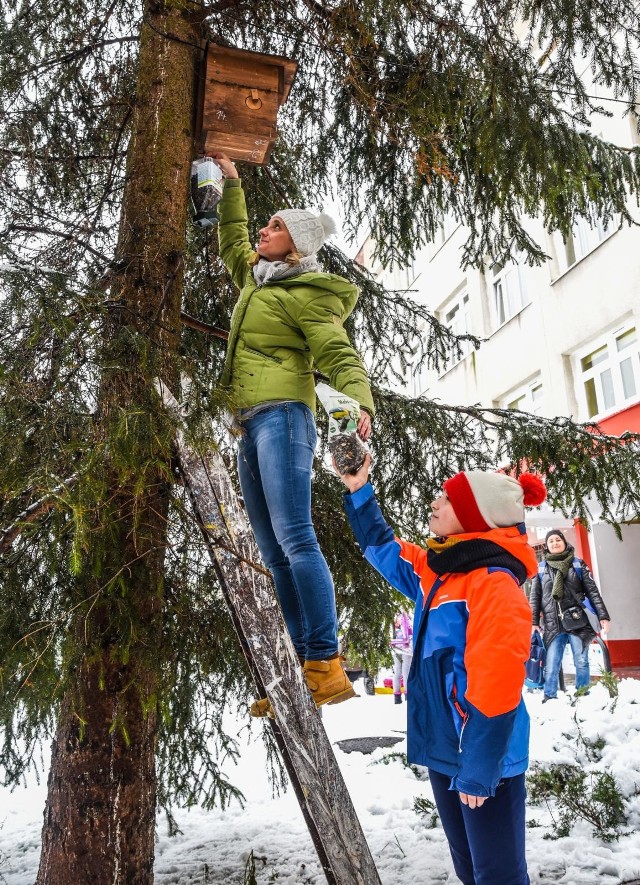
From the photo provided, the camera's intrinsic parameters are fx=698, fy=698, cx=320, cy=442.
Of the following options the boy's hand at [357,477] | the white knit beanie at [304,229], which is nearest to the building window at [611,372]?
the white knit beanie at [304,229]

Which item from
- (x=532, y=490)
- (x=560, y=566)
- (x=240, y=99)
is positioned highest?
(x=240, y=99)

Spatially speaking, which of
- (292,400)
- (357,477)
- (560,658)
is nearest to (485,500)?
(357,477)

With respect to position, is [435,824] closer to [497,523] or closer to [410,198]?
[497,523]

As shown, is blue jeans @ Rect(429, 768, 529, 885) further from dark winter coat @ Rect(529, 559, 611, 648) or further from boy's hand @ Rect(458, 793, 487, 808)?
dark winter coat @ Rect(529, 559, 611, 648)

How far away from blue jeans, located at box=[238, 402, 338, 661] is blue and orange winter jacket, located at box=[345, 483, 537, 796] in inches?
9.5

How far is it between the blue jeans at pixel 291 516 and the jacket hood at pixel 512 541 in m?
0.52

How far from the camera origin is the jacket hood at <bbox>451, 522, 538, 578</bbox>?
231 centimetres

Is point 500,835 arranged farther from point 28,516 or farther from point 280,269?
point 280,269

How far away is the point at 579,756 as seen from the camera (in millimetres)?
4820

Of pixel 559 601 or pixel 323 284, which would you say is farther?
pixel 559 601

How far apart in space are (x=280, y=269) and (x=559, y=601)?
6.24m

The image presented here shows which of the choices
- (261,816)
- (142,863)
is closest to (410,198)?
(142,863)

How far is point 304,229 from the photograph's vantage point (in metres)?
2.85

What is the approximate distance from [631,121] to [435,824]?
32.6ft
